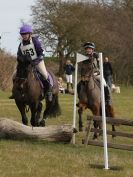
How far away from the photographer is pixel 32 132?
1312cm

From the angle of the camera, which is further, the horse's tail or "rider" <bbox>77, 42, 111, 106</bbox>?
the horse's tail

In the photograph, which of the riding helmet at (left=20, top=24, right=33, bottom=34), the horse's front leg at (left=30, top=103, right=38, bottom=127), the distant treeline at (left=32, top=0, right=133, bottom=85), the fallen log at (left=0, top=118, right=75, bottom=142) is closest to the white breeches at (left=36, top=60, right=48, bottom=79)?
the horse's front leg at (left=30, top=103, right=38, bottom=127)

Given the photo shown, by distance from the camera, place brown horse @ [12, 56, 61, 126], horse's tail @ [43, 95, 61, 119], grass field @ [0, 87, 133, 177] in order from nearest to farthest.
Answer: grass field @ [0, 87, 133, 177] < brown horse @ [12, 56, 61, 126] < horse's tail @ [43, 95, 61, 119]

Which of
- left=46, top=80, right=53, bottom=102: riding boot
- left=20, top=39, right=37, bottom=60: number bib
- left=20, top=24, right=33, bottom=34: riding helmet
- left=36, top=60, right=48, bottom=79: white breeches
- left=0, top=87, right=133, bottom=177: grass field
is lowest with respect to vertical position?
left=0, top=87, right=133, bottom=177: grass field

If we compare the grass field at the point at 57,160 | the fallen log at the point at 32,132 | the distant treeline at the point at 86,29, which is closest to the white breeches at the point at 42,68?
the fallen log at the point at 32,132

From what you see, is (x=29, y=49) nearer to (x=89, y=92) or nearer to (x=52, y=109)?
(x=89, y=92)

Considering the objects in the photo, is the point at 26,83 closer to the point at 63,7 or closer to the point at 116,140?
the point at 116,140

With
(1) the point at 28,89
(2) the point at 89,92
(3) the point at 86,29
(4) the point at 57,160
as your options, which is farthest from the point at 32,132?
(3) the point at 86,29

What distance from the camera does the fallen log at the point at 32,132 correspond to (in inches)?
513

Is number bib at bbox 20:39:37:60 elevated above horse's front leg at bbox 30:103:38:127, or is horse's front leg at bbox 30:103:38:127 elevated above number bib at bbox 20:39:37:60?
number bib at bbox 20:39:37:60

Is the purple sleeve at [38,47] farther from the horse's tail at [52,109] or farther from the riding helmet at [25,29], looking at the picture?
the horse's tail at [52,109]

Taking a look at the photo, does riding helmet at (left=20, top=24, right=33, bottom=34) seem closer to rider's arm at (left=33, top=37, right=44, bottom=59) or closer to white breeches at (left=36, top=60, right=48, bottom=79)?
rider's arm at (left=33, top=37, right=44, bottom=59)

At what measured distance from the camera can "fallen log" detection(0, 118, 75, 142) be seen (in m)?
13.0

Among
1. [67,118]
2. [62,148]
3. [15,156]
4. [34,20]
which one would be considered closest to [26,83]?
[62,148]
